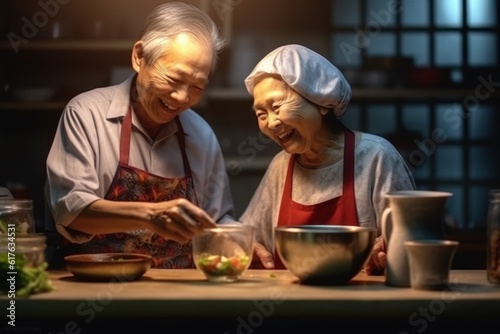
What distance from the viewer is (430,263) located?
6.32ft

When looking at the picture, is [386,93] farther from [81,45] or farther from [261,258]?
[261,258]

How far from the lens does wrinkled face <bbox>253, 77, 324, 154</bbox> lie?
253cm

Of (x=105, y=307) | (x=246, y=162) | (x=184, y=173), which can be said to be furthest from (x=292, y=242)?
(x=246, y=162)

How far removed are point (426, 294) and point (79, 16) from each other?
3712 mm

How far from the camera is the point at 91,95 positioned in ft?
9.18

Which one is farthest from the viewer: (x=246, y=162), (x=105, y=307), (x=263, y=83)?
(x=246, y=162)

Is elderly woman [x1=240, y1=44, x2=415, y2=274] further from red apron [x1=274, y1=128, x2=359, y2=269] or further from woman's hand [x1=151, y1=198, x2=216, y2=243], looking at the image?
woman's hand [x1=151, y1=198, x2=216, y2=243]

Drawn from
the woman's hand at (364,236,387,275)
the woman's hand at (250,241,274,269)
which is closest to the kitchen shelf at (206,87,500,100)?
the woman's hand at (250,241,274,269)

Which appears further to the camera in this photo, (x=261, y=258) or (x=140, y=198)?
(x=140, y=198)

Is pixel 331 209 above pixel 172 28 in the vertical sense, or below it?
below

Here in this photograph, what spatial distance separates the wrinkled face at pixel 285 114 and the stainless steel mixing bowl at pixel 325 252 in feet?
1.89

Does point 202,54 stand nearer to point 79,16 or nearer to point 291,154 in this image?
point 291,154

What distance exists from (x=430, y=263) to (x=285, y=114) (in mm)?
797

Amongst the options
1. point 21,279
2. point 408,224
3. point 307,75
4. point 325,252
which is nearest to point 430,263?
point 408,224
